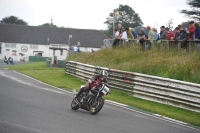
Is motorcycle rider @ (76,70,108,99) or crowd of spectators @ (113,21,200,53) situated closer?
motorcycle rider @ (76,70,108,99)

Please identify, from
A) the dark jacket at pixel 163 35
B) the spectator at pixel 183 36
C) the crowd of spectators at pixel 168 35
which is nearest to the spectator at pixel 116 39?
the crowd of spectators at pixel 168 35

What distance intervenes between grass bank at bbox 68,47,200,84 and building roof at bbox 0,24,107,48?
6796 cm

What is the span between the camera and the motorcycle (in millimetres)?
13938

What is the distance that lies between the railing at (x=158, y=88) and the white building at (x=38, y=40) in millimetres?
72525

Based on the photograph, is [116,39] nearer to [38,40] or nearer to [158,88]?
[158,88]

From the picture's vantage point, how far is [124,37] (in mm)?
28516

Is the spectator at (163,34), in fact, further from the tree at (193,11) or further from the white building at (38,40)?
the white building at (38,40)

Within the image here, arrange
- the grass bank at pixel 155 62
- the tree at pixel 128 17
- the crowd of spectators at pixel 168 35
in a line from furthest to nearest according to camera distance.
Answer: the tree at pixel 128 17, the crowd of spectators at pixel 168 35, the grass bank at pixel 155 62

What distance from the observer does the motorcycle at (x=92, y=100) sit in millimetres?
13938

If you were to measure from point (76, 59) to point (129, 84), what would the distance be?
496 inches

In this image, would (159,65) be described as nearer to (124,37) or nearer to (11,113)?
(124,37)

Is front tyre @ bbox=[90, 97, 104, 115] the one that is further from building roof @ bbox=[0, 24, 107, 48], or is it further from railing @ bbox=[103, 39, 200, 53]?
building roof @ bbox=[0, 24, 107, 48]

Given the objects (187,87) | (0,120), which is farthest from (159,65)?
(0,120)

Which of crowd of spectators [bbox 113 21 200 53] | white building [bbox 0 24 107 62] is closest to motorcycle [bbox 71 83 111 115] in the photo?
crowd of spectators [bbox 113 21 200 53]
